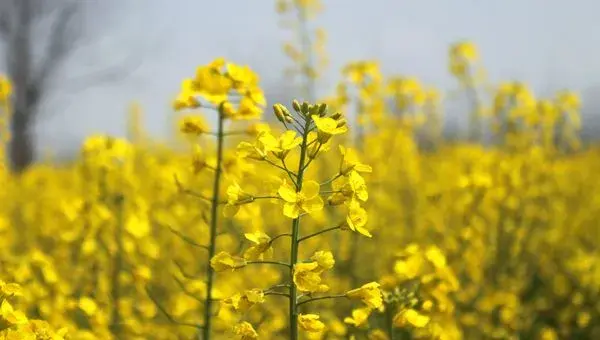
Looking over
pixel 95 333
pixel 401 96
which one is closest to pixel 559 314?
pixel 401 96

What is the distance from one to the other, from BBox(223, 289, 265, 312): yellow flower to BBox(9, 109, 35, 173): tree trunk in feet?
61.6

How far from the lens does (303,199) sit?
1929 millimetres

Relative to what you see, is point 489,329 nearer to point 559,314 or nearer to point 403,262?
point 559,314

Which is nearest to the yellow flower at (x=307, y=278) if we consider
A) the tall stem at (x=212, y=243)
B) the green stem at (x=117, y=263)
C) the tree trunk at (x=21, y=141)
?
the tall stem at (x=212, y=243)

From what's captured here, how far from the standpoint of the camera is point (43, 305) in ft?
12.3

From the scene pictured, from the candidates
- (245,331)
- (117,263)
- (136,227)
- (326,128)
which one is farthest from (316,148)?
(117,263)

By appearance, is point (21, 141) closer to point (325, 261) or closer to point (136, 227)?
point (136, 227)

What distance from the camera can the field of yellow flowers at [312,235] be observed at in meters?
2.07

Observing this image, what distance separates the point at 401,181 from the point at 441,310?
4638 millimetres

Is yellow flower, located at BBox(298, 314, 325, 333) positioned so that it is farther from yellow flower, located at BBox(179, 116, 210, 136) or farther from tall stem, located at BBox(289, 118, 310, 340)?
yellow flower, located at BBox(179, 116, 210, 136)

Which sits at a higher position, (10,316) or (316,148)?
(316,148)

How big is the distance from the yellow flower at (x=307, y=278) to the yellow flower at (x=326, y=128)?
280 mm

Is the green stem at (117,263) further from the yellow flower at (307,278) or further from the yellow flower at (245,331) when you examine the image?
the yellow flower at (307,278)

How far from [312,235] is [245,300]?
0.71 feet
